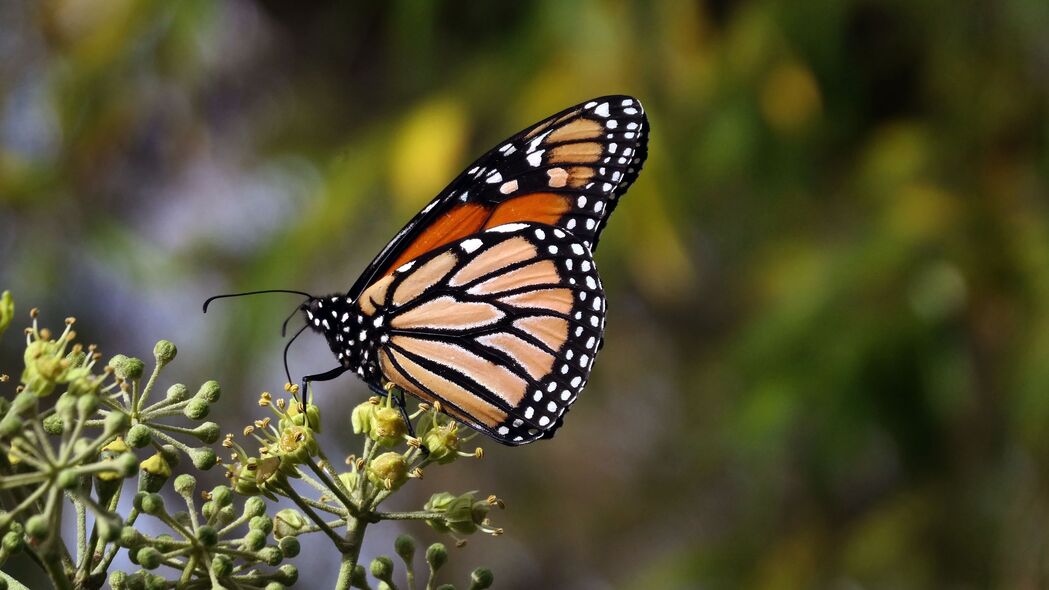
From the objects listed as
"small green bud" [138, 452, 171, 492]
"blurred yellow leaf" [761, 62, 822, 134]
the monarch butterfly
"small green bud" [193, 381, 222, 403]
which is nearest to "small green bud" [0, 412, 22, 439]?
"small green bud" [138, 452, 171, 492]

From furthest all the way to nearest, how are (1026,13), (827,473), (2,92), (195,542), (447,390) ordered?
(2,92) < (827,473) < (1026,13) < (447,390) < (195,542)

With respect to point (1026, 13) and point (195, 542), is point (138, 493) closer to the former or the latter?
point (195, 542)

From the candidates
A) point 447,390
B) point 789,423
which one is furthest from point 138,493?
point 789,423

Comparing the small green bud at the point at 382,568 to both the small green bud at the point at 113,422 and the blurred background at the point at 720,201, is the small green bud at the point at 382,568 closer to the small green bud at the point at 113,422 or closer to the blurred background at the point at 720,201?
the small green bud at the point at 113,422

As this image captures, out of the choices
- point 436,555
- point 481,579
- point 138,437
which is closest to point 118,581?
point 138,437

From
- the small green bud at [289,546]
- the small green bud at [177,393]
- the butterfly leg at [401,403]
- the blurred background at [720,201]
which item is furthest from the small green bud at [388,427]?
the blurred background at [720,201]
